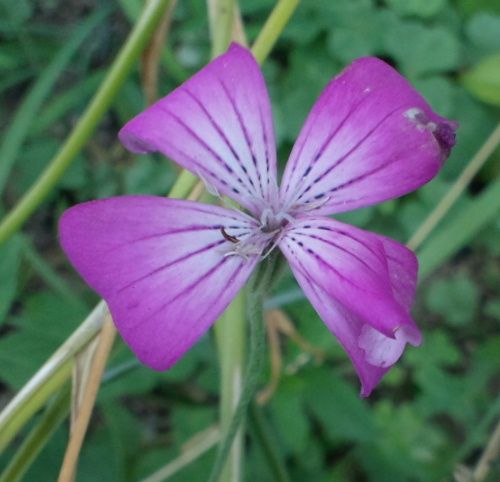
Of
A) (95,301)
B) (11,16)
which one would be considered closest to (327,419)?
(95,301)

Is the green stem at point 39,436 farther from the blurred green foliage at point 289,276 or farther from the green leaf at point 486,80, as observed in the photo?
the green leaf at point 486,80

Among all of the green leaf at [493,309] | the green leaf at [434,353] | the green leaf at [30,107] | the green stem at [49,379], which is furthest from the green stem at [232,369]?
the green leaf at [493,309]

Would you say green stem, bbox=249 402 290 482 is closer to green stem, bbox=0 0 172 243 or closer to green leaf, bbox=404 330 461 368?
green stem, bbox=0 0 172 243

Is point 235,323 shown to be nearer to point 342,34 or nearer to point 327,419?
point 327,419

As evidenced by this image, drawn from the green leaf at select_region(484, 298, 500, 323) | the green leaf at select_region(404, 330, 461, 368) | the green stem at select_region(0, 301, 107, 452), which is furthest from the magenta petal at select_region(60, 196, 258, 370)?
the green leaf at select_region(484, 298, 500, 323)

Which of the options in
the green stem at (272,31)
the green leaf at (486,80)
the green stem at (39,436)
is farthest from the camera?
the green leaf at (486,80)
